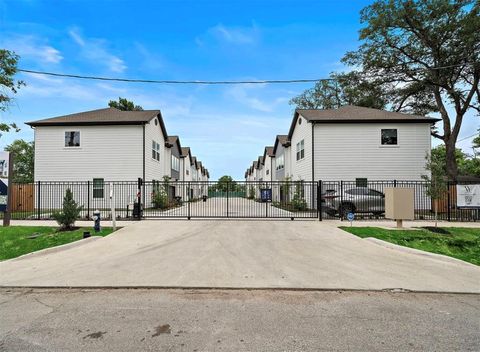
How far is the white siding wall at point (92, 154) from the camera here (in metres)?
22.0

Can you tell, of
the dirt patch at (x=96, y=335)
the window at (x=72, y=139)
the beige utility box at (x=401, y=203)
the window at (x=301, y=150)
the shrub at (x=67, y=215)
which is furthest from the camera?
the window at (x=301, y=150)

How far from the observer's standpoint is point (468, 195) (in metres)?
15.0

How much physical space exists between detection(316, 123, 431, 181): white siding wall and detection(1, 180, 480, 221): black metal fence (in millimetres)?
1281

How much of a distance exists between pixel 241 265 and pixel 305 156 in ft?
53.7

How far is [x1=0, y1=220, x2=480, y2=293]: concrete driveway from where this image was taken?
594 centimetres

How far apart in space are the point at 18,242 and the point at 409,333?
11021mm

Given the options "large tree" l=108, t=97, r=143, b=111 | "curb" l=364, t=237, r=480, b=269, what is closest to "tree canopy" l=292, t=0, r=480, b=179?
"curb" l=364, t=237, r=480, b=269

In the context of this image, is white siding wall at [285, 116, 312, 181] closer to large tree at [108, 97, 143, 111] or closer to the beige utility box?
the beige utility box

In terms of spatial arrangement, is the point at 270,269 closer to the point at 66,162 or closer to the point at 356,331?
the point at 356,331

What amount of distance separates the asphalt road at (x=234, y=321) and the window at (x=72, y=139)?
19.0 metres

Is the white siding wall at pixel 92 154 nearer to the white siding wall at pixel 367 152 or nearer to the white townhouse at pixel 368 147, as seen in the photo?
the white townhouse at pixel 368 147

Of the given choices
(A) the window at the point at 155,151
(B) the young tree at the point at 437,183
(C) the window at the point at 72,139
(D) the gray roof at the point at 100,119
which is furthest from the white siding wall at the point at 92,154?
(B) the young tree at the point at 437,183

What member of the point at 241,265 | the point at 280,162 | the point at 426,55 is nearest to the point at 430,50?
the point at 426,55

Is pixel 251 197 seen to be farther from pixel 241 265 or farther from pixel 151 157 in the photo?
pixel 241 265
